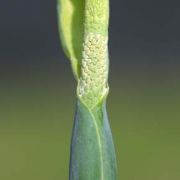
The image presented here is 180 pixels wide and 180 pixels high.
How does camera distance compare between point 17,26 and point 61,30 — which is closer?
point 61,30

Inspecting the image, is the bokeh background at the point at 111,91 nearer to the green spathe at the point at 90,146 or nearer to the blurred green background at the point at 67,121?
the blurred green background at the point at 67,121

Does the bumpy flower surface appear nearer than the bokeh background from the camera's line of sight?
Result: Yes

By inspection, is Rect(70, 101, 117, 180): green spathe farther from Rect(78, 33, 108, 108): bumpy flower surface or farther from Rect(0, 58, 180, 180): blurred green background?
Rect(0, 58, 180, 180): blurred green background

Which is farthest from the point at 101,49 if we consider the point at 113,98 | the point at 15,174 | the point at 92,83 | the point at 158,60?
the point at 158,60

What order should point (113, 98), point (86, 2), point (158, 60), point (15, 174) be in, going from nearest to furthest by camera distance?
point (86, 2) < point (15, 174) < point (113, 98) < point (158, 60)

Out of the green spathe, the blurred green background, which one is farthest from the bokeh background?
the green spathe

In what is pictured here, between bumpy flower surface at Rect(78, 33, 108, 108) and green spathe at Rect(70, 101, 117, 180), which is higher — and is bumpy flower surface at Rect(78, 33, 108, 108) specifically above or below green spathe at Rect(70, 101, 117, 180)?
above

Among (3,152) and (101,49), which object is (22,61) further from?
(101,49)

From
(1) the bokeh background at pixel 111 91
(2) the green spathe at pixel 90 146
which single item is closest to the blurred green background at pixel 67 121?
(1) the bokeh background at pixel 111 91
